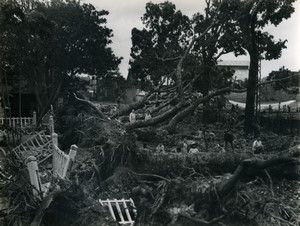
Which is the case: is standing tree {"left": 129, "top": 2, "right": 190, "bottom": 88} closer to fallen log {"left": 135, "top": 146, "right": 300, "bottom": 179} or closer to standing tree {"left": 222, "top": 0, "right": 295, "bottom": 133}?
standing tree {"left": 222, "top": 0, "right": 295, "bottom": 133}

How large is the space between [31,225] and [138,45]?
441 inches

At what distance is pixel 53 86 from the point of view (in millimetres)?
9023

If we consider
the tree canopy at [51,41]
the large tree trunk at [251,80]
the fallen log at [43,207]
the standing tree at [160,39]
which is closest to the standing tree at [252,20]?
the large tree trunk at [251,80]

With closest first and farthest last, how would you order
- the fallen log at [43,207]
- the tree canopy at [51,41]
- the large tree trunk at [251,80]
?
the fallen log at [43,207], the tree canopy at [51,41], the large tree trunk at [251,80]

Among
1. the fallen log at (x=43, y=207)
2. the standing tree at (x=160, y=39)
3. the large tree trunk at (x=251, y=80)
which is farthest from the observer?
the standing tree at (x=160, y=39)

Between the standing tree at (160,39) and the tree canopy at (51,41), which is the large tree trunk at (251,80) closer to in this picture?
the standing tree at (160,39)

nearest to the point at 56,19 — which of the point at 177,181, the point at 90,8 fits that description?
the point at 90,8

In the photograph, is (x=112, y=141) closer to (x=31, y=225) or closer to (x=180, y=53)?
(x=31, y=225)

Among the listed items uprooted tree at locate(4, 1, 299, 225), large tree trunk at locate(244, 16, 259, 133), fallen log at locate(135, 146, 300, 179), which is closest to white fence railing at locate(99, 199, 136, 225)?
uprooted tree at locate(4, 1, 299, 225)

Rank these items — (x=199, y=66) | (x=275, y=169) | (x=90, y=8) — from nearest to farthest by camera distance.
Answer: (x=275, y=169) < (x=90, y=8) < (x=199, y=66)

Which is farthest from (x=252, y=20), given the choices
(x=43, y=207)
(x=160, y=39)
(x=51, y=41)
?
(x=43, y=207)

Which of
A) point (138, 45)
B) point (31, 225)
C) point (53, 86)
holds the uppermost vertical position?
point (138, 45)

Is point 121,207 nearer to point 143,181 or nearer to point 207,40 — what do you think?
point 143,181

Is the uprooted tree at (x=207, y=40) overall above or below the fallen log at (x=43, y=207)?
above
